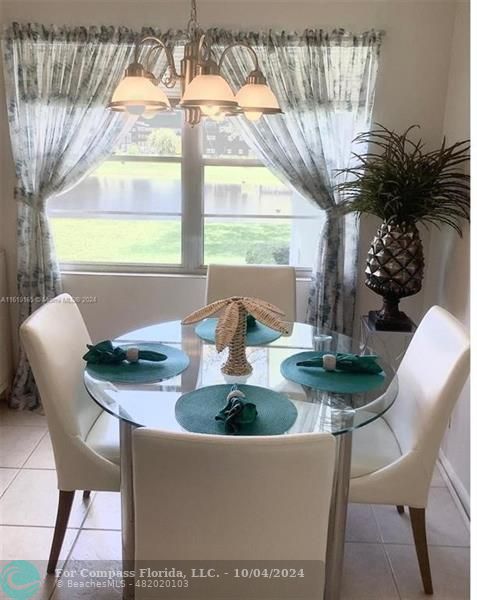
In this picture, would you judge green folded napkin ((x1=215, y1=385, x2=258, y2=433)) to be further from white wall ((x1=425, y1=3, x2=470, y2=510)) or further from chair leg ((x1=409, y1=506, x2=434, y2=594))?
white wall ((x1=425, y1=3, x2=470, y2=510))

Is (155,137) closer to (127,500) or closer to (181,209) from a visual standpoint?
(181,209)

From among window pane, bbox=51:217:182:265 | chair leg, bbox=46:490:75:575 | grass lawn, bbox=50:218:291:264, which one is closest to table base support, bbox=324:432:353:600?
chair leg, bbox=46:490:75:575

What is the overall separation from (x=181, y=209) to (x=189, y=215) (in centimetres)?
6

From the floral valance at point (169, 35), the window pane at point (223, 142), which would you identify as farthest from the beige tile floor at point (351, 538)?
the floral valance at point (169, 35)

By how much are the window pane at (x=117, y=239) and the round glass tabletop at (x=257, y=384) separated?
1239mm

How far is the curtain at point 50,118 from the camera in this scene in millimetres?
3188

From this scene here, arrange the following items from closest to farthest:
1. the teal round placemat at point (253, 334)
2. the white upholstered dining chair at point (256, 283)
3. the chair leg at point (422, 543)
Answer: the chair leg at point (422, 543)
the teal round placemat at point (253, 334)
the white upholstered dining chair at point (256, 283)

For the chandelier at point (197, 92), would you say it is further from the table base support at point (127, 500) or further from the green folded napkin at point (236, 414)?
the table base support at point (127, 500)

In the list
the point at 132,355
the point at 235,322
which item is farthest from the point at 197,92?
the point at 132,355

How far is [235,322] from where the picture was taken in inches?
76.2

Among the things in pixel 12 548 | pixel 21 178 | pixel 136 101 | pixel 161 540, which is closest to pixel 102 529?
pixel 12 548

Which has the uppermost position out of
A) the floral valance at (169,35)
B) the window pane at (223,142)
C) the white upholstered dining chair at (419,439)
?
the floral valance at (169,35)

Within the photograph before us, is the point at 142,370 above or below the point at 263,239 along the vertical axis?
below

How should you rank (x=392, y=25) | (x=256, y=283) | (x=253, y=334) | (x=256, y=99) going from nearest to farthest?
(x=256, y=99), (x=253, y=334), (x=256, y=283), (x=392, y=25)
